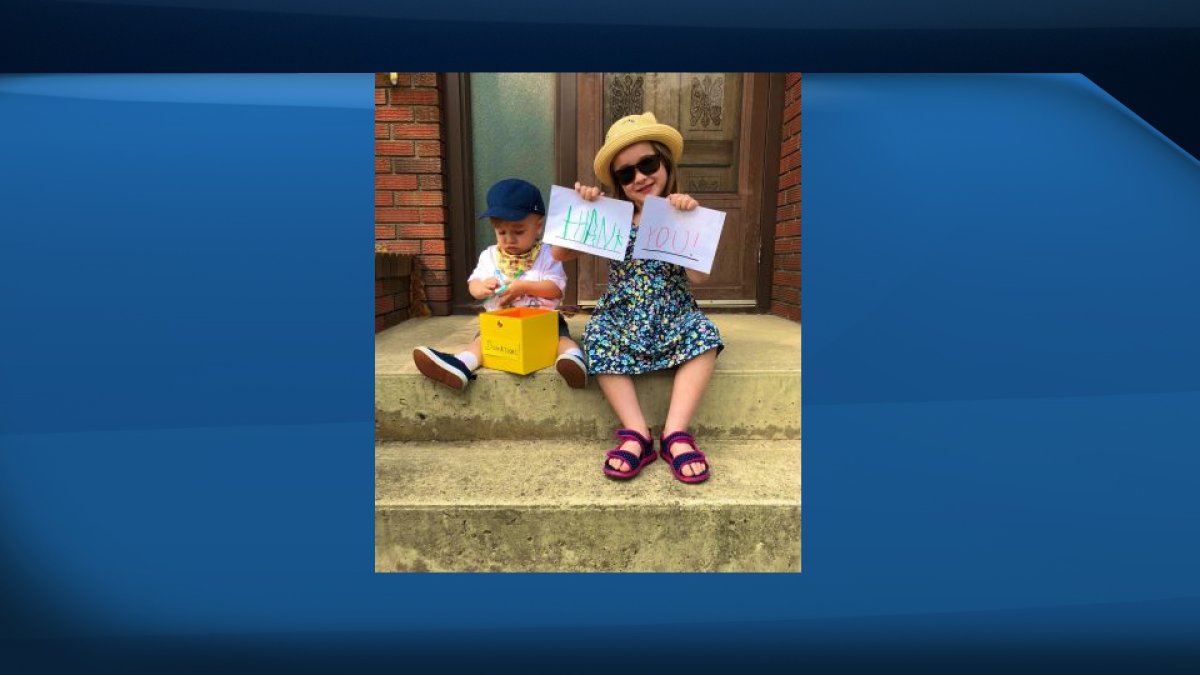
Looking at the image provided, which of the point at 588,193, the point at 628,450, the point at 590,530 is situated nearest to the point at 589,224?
the point at 588,193

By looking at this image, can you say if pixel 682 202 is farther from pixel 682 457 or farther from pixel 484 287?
pixel 484 287

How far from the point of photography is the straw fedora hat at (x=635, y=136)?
172 centimetres

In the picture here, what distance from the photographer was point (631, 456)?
1538 millimetres

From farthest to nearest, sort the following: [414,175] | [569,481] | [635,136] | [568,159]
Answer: [568,159] < [414,175] < [635,136] < [569,481]

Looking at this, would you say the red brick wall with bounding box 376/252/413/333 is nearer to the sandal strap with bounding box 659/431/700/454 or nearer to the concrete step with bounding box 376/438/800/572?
the concrete step with bounding box 376/438/800/572

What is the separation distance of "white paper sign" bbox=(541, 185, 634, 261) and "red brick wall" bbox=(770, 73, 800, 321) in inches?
56.9

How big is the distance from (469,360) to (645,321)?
0.56 m

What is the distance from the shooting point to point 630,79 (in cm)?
307

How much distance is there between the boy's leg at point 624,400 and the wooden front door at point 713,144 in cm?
153

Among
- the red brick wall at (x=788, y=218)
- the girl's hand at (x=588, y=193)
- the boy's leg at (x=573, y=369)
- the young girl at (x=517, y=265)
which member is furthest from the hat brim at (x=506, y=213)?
the red brick wall at (x=788, y=218)

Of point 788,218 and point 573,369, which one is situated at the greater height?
point 788,218

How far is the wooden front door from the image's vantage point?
3080 millimetres
